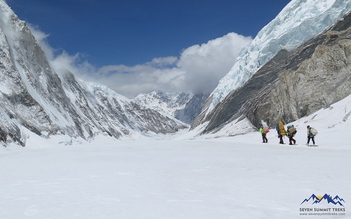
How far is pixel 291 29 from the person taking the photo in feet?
289

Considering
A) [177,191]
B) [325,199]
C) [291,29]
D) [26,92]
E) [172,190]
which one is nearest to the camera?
[325,199]

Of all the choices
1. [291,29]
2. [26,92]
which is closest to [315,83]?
[291,29]

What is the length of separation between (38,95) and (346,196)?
93.5 metres

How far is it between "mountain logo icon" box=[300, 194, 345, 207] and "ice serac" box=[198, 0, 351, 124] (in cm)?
8386

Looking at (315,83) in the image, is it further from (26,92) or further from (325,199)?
(26,92)

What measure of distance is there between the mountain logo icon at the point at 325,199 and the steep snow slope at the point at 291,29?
8387cm

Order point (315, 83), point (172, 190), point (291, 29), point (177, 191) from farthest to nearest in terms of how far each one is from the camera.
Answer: point (291, 29), point (315, 83), point (172, 190), point (177, 191)

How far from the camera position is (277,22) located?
100m

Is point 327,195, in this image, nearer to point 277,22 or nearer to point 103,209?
point 103,209

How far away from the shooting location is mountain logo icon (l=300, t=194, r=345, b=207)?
5.44 m

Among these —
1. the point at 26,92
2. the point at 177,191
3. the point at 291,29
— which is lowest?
the point at 177,191

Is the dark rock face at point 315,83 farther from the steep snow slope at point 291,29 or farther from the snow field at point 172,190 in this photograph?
the snow field at point 172,190

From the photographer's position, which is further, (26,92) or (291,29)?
(291,29)

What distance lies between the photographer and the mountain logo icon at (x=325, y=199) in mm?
5438
